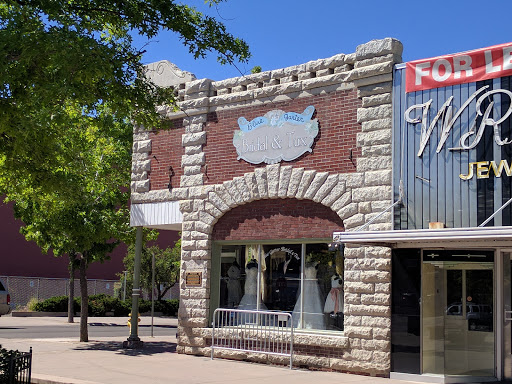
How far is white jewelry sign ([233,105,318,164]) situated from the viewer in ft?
48.6

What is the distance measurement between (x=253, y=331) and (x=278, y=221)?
2.48 metres

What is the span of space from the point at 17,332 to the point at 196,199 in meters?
10.5

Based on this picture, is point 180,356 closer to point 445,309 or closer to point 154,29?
point 445,309

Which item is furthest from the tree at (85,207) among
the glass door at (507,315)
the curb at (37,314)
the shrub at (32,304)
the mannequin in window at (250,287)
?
the shrub at (32,304)

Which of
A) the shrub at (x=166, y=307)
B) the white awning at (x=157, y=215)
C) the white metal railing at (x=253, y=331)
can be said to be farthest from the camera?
the shrub at (x=166, y=307)

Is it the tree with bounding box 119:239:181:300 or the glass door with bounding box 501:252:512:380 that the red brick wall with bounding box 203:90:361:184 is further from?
the tree with bounding box 119:239:181:300

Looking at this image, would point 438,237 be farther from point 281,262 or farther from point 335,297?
point 281,262

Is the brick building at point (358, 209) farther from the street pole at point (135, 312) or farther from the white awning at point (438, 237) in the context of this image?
the street pole at point (135, 312)

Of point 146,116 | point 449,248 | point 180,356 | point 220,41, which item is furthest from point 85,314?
point 449,248

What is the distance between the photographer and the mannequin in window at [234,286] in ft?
52.6

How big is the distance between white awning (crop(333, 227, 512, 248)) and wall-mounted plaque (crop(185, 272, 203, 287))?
4.99 m

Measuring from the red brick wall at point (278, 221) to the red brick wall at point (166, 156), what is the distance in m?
1.98

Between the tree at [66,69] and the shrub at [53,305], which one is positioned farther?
the shrub at [53,305]

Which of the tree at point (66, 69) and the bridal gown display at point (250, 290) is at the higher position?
the tree at point (66, 69)
